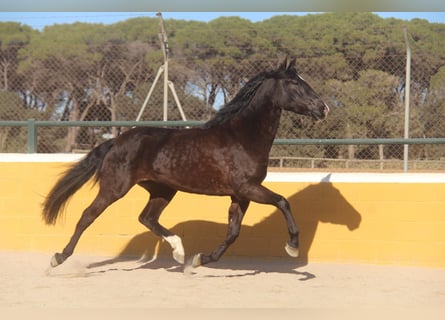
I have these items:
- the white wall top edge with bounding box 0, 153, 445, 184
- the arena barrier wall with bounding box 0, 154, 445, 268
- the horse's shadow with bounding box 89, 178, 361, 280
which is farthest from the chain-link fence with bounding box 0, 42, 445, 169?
the horse's shadow with bounding box 89, 178, 361, 280

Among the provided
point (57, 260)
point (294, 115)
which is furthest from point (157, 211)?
point (294, 115)

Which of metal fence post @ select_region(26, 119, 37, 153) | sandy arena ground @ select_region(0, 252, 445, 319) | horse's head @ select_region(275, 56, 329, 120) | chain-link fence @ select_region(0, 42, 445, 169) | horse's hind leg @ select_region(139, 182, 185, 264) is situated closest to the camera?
sandy arena ground @ select_region(0, 252, 445, 319)

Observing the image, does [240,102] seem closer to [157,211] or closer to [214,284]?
[157,211]

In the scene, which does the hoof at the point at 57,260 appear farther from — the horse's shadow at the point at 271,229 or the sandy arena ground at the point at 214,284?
the horse's shadow at the point at 271,229

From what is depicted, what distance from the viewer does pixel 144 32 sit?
506 inches

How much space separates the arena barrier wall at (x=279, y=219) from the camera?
6.23 metres

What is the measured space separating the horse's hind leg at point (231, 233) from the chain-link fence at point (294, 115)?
5.57 feet

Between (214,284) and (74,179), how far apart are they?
1655 millimetres

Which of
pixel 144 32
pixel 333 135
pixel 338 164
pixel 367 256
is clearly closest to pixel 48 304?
pixel 367 256

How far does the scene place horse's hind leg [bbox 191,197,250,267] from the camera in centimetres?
543

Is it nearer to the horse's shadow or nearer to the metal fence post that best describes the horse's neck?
the horse's shadow

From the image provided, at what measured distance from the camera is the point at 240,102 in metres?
5.55

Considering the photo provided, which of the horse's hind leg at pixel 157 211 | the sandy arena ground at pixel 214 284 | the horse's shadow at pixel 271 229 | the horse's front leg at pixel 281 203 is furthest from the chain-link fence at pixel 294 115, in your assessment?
the horse's front leg at pixel 281 203

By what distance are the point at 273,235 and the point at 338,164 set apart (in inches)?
→ 45.5
